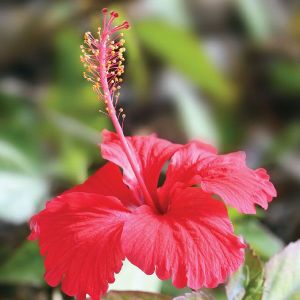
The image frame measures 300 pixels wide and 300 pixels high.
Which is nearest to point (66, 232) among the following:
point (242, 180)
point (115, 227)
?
point (115, 227)

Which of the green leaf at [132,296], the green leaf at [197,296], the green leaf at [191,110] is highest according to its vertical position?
the green leaf at [197,296]

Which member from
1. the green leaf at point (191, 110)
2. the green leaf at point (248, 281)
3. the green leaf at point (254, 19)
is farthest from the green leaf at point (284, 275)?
the green leaf at point (254, 19)

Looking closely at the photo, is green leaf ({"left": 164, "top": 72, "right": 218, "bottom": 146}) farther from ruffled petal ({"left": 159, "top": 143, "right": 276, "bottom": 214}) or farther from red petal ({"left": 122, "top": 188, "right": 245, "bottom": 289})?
red petal ({"left": 122, "top": 188, "right": 245, "bottom": 289})

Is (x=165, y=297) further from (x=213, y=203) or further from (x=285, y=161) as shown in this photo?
(x=285, y=161)

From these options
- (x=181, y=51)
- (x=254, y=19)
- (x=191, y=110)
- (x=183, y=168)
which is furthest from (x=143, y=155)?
(x=254, y=19)

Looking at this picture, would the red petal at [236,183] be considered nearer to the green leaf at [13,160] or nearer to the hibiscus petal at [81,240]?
the hibiscus petal at [81,240]

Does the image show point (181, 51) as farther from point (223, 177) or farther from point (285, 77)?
point (223, 177)
